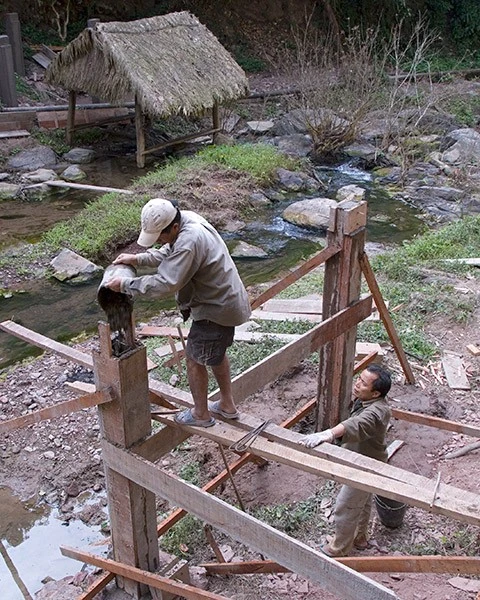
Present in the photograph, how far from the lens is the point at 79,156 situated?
48.6 feet

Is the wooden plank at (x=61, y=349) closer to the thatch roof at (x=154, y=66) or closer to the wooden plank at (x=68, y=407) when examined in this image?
the wooden plank at (x=68, y=407)

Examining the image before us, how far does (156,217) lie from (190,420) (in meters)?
1.07

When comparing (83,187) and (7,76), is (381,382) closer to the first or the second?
(83,187)

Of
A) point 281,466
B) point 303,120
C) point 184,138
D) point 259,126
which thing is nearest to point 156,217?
point 281,466

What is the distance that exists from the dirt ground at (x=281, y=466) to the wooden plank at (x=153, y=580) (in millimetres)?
273

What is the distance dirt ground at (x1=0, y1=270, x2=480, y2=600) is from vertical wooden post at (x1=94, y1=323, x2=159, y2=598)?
0.42 m

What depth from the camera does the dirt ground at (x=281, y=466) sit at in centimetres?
406

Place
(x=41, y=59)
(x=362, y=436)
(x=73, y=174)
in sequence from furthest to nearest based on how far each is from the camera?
(x=41, y=59) → (x=73, y=174) → (x=362, y=436)

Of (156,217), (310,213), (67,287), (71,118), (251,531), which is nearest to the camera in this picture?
(251,531)

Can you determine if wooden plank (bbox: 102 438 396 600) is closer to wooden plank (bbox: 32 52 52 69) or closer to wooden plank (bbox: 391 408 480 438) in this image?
wooden plank (bbox: 391 408 480 438)

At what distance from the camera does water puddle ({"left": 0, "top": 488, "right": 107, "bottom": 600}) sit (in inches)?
195

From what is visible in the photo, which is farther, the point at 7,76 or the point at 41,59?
the point at 41,59

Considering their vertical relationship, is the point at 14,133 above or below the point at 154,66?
below

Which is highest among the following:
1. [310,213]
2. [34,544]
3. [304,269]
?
[304,269]
